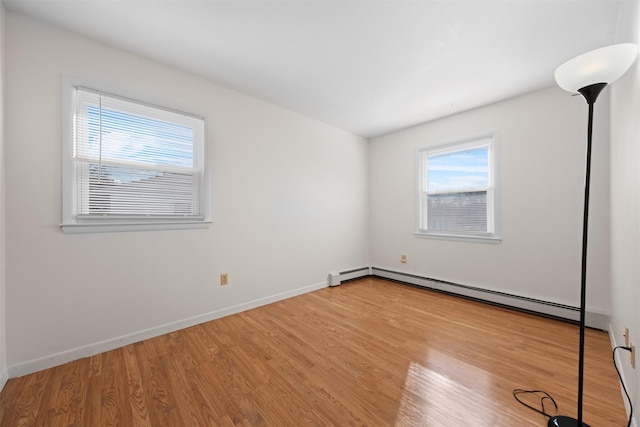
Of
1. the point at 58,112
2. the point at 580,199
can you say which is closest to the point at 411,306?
the point at 580,199

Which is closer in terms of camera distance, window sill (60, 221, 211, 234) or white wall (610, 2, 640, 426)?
white wall (610, 2, 640, 426)

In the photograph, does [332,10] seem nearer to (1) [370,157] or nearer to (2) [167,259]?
(2) [167,259]

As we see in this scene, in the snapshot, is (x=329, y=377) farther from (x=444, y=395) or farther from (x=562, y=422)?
(x=562, y=422)

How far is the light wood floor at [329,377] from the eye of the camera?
52.3 inches

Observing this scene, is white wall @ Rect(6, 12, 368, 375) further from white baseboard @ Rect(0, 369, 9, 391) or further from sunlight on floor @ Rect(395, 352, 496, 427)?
sunlight on floor @ Rect(395, 352, 496, 427)

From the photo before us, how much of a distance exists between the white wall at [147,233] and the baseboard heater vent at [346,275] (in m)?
0.12

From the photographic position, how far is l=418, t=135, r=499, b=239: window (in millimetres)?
3092

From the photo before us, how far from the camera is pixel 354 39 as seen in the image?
1.93 m

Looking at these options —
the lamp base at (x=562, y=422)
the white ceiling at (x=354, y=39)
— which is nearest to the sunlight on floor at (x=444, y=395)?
the lamp base at (x=562, y=422)

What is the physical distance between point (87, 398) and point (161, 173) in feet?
5.44

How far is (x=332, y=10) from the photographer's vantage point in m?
1.65

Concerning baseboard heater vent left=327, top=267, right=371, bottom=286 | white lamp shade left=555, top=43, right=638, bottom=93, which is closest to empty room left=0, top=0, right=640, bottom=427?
white lamp shade left=555, top=43, right=638, bottom=93

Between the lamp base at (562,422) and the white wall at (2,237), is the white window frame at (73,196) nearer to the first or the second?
the white wall at (2,237)

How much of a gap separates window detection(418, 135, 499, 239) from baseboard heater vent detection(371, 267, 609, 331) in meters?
0.67
